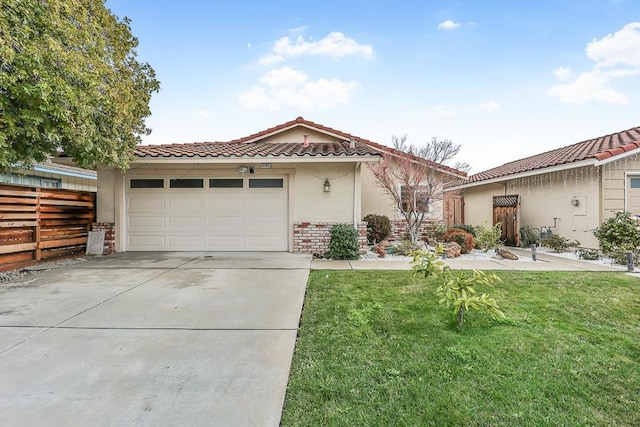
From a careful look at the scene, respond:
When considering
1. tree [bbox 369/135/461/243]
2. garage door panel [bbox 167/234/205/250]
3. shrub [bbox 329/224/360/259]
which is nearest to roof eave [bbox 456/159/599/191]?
tree [bbox 369/135/461/243]

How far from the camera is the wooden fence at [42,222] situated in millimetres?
6664

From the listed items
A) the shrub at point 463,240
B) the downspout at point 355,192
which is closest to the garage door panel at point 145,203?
the downspout at point 355,192

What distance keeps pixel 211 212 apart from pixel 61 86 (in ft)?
16.4

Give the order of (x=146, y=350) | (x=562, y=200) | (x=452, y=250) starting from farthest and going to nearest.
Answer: (x=562, y=200)
(x=452, y=250)
(x=146, y=350)

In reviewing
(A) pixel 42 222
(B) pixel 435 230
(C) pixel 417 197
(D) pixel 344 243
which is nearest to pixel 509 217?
(B) pixel 435 230

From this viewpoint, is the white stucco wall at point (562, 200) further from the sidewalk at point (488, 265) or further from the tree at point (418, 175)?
the tree at point (418, 175)

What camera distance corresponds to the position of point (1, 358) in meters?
2.81

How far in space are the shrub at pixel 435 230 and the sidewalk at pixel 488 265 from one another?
3.27 metres

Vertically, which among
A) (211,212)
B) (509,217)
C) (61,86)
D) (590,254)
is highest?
(61,86)

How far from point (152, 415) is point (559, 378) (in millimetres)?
3151

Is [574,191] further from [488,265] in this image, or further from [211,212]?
[211,212]

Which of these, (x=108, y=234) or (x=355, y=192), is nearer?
(x=355, y=192)

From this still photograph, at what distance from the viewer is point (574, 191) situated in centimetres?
970

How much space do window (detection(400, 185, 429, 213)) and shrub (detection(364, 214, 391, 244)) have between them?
1.41 meters
